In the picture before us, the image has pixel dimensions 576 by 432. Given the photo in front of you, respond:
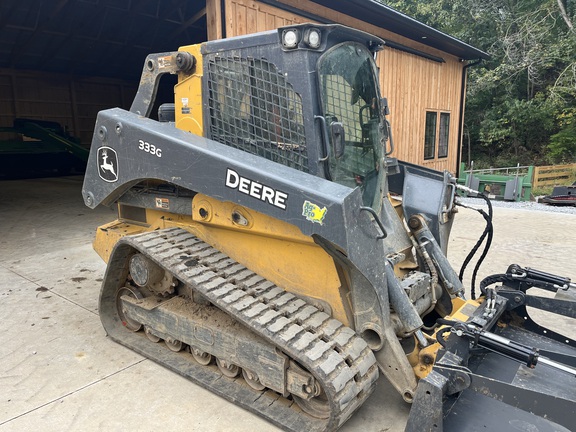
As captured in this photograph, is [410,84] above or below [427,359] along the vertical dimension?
above

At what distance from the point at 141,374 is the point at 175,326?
1.36 ft

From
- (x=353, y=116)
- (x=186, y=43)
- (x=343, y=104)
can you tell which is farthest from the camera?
(x=186, y=43)

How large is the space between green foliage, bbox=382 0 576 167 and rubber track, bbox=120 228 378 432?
21977 mm

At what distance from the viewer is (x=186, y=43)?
38.5ft

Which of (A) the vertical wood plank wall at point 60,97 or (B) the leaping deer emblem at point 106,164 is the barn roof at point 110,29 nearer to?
(A) the vertical wood plank wall at point 60,97

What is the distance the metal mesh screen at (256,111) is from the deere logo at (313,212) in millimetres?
475

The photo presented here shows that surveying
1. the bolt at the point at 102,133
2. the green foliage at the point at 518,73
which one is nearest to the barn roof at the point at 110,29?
the bolt at the point at 102,133

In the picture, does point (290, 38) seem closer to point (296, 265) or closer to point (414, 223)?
point (296, 265)

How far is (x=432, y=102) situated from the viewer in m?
12.0

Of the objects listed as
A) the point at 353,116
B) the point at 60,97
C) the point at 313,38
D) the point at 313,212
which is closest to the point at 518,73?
the point at 60,97

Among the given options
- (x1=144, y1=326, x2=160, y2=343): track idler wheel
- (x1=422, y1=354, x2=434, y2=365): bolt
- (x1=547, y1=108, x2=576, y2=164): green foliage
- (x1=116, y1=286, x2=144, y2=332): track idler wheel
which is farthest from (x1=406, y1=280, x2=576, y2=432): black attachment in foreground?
(x1=547, y1=108, x2=576, y2=164): green foliage

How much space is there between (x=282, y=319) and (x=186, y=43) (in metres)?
10.9

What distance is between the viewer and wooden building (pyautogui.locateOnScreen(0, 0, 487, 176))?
24.7ft

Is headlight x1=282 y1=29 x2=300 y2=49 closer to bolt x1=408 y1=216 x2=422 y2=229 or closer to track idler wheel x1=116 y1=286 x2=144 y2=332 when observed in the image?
bolt x1=408 y1=216 x2=422 y2=229
